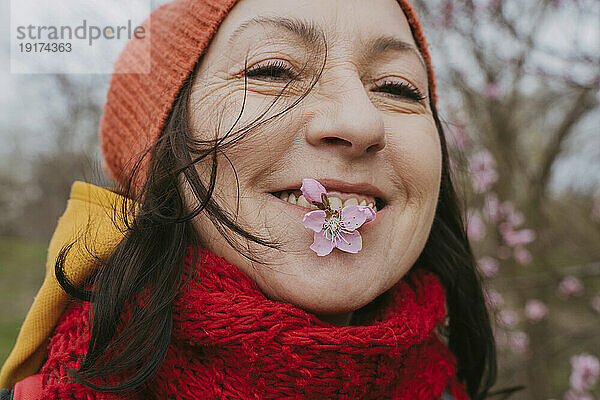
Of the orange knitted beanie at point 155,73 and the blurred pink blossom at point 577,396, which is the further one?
the blurred pink blossom at point 577,396

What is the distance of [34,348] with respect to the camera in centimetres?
117

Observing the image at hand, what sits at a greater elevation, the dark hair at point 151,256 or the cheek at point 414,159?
the cheek at point 414,159

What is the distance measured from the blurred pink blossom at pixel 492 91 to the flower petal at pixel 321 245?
2704mm

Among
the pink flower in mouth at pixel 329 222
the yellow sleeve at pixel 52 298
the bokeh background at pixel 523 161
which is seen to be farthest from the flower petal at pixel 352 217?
the bokeh background at pixel 523 161

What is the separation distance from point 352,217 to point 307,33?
1.43 feet

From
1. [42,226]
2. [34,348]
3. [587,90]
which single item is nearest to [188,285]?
[34,348]

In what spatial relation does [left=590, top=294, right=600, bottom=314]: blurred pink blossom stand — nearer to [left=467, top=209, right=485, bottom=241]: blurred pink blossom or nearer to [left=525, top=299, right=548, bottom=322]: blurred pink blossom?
[left=525, top=299, right=548, bottom=322]: blurred pink blossom

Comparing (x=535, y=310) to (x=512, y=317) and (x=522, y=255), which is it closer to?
(x=512, y=317)

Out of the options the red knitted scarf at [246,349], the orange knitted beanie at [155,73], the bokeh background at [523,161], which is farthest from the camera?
the bokeh background at [523,161]

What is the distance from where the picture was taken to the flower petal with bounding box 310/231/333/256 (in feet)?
3.49

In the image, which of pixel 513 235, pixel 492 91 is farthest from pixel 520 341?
pixel 492 91

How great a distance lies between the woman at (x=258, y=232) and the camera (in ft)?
3.47

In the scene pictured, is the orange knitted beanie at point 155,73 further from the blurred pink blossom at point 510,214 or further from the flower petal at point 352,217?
the blurred pink blossom at point 510,214

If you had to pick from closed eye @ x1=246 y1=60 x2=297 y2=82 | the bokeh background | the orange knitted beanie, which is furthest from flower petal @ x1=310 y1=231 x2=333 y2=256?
the bokeh background
